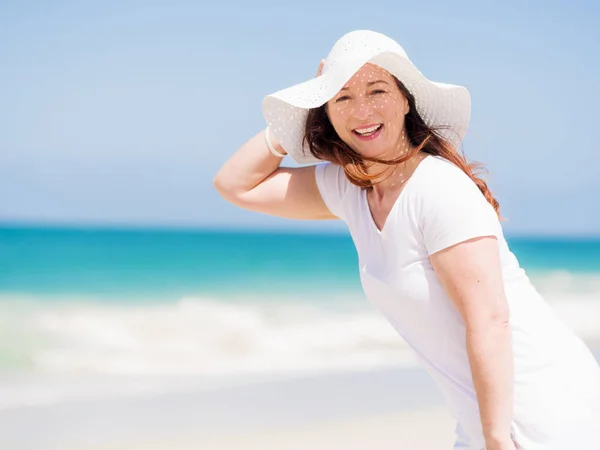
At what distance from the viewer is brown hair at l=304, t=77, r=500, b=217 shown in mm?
1951

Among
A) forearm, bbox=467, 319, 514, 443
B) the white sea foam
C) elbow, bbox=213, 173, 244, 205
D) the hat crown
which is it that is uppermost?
the white sea foam

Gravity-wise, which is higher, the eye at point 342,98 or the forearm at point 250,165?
the forearm at point 250,165

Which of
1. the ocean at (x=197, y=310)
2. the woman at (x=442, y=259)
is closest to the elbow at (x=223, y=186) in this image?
the woman at (x=442, y=259)

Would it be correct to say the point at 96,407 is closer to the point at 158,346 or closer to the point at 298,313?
the point at 158,346

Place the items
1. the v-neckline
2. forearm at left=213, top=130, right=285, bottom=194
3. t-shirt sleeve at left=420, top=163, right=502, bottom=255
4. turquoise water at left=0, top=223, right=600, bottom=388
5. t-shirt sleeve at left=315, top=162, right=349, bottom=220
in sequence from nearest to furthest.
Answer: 1. t-shirt sleeve at left=420, top=163, right=502, bottom=255
2. the v-neckline
3. t-shirt sleeve at left=315, top=162, right=349, bottom=220
4. forearm at left=213, top=130, right=285, bottom=194
5. turquoise water at left=0, top=223, right=600, bottom=388

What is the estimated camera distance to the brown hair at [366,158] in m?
1.95

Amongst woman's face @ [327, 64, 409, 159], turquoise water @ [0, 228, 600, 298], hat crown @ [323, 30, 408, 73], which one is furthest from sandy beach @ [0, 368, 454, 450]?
turquoise water @ [0, 228, 600, 298]

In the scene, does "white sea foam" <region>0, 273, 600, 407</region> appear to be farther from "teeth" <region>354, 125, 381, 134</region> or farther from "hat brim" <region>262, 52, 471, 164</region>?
"teeth" <region>354, 125, 381, 134</region>

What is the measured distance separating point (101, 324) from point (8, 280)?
4081 millimetres

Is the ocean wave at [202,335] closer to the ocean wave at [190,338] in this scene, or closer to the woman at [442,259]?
the ocean wave at [190,338]

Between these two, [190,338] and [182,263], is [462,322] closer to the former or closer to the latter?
[190,338]

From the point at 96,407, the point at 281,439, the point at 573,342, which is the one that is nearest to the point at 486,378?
the point at 573,342

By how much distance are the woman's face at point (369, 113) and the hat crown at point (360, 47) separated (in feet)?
0.16

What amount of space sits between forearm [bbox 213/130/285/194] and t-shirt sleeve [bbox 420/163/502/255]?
2.21 ft
